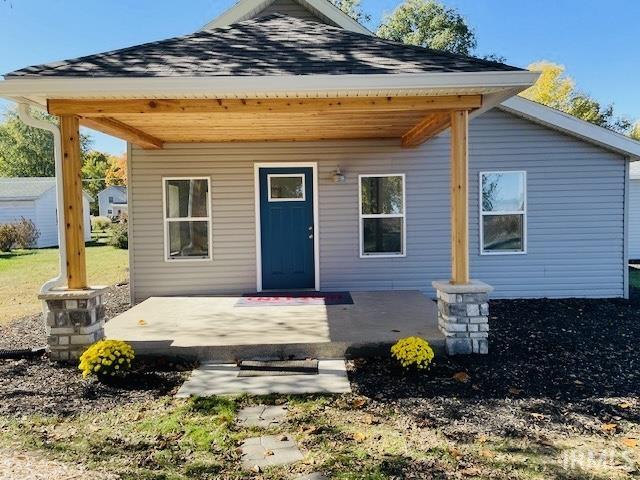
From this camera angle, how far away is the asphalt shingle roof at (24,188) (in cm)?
1931

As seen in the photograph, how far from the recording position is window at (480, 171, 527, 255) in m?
7.55

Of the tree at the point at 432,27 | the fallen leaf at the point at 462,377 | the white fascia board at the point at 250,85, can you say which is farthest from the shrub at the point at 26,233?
the fallen leaf at the point at 462,377

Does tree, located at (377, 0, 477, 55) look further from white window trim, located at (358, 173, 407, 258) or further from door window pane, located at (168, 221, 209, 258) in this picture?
door window pane, located at (168, 221, 209, 258)

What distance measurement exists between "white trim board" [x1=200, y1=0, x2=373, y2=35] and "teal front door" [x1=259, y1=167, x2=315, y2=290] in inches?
100

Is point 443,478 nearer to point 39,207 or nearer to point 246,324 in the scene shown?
point 246,324

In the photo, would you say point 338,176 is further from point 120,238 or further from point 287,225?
point 120,238

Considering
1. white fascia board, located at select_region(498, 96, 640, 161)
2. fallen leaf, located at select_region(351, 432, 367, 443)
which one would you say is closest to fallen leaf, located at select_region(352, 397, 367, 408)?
fallen leaf, located at select_region(351, 432, 367, 443)

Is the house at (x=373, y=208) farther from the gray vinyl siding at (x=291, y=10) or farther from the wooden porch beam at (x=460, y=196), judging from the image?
the wooden porch beam at (x=460, y=196)

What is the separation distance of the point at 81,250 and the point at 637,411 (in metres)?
4.90

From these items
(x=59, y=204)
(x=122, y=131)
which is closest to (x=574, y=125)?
(x=122, y=131)

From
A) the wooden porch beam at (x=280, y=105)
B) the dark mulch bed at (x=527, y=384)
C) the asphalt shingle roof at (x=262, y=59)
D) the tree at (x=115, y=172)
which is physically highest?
the tree at (x=115, y=172)

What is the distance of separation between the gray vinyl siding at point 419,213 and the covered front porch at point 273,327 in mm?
699

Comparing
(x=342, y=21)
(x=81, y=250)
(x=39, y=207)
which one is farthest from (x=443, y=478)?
(x=39, y=207)

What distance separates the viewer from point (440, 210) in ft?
→ 24.8
